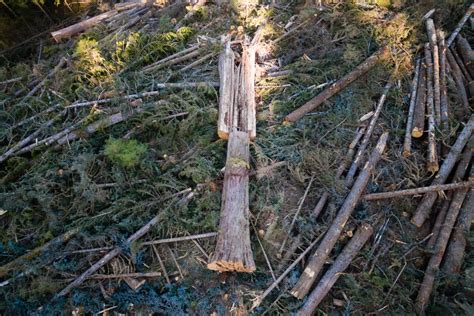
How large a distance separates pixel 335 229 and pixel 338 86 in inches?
119

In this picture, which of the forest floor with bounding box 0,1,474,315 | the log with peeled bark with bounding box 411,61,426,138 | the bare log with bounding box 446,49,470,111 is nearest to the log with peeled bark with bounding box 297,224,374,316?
the forest floor with bounding box 0,1,474,315

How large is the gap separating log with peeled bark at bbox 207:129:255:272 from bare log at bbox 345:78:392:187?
179cm

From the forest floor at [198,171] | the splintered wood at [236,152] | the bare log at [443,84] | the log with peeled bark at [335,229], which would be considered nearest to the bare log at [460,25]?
the forest floor at [198,171]

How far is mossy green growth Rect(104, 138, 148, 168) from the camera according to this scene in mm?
6039

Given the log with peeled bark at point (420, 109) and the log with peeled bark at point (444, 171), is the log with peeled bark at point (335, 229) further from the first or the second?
the log with peeled bark at point (444, 171)

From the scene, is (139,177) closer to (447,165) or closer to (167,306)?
(167,306)

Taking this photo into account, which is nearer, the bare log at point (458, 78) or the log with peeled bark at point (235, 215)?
the log with peeled bark at point (235, 215)

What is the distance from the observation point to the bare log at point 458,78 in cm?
667

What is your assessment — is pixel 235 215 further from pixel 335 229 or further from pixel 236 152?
pixel 335 229

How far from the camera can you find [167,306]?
5023mm

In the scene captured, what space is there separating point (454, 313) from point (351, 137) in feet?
10.3

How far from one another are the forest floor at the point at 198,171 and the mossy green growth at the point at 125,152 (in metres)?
0.04

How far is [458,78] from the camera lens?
7027 millimetres

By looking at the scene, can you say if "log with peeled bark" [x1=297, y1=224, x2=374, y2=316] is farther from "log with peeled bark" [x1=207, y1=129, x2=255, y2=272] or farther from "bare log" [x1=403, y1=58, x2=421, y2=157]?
"bare log" [x1=403, y1=58, x2=421, y2=157]
